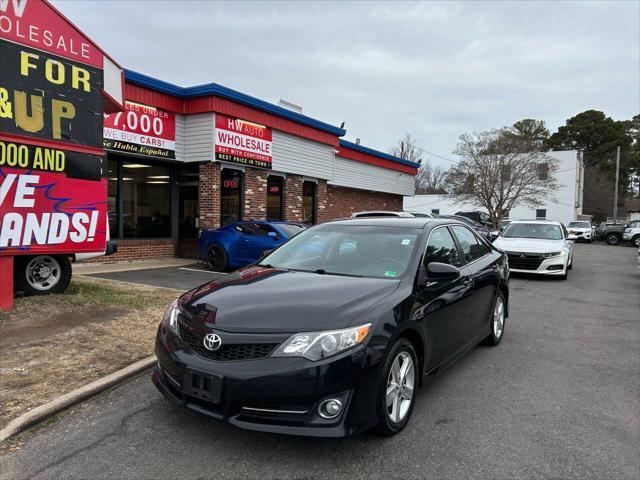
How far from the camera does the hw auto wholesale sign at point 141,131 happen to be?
11.6 m

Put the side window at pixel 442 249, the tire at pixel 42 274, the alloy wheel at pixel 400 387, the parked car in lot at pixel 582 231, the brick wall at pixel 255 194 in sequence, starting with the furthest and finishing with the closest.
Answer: the parked car in lot at pixel 582 231 < the brick wall at pixel 255 194 < the tire at pixel 42 274 < the side window at pixel 442 249 < the alloy wheel at pixel 400 387

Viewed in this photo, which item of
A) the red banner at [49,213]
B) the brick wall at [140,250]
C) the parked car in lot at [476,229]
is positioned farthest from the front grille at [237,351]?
the brick wall at [140,250]

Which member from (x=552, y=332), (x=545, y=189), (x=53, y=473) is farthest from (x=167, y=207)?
(x=545, y=189)

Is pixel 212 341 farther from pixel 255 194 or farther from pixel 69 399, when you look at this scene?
pixel 255 194

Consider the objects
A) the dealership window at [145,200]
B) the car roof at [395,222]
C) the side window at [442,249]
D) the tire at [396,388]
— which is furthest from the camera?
the dealership window at [145,200]

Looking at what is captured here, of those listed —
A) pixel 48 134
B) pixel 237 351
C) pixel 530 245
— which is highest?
pixel 48 134

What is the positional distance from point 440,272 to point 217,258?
8.88 m

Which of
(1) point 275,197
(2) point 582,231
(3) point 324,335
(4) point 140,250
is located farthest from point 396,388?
(2) point 582,231

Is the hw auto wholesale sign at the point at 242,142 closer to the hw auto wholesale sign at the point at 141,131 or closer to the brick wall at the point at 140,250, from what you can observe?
the hw auto wholesale sign at the point at 141,131

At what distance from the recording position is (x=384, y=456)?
2980 mm

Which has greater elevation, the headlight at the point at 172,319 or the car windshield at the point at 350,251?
the car windshield at the point at 350,251

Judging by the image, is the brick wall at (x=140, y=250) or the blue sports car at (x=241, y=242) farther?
the brick wall at (x=140, y=250)

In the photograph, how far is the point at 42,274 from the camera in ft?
22.7

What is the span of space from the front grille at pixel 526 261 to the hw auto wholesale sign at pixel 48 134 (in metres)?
9.25
